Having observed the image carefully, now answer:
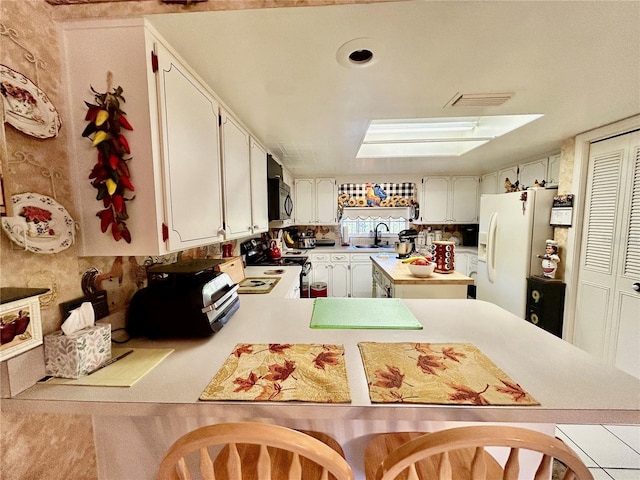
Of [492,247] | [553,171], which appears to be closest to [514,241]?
[492,247]

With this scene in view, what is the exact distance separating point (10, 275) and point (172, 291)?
44cm

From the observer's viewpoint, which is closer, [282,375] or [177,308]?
[282,375]

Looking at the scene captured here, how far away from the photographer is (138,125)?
2.84 ft

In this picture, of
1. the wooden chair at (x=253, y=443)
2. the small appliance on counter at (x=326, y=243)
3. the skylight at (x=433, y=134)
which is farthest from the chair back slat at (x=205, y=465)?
the small appliance on counter at (x=326, y=243)

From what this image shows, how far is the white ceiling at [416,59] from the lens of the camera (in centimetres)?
87

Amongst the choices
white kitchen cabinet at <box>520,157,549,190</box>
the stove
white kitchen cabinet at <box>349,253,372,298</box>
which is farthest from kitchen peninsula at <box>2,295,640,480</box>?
white kitchen cabinet at <box>349,253,372,298</box>

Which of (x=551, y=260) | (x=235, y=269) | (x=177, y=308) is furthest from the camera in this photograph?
(x=551, y=260)

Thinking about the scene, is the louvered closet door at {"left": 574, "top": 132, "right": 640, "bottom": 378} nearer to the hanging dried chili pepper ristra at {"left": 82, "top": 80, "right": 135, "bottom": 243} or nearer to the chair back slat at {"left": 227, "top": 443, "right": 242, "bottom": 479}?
the chair back slat at {"left": 227, "top": 443, "right": 242, "bottom": 479}

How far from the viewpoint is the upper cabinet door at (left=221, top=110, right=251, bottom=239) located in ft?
4.90

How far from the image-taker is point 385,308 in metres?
1.35

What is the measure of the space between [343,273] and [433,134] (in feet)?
7.80

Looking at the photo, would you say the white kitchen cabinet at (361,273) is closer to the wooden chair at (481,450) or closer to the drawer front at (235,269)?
the drawer front at (235,269)

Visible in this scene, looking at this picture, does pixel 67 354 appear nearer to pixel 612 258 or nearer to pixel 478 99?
pixel 478 99

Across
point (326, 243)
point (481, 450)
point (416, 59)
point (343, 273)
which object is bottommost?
point (343, 273)
